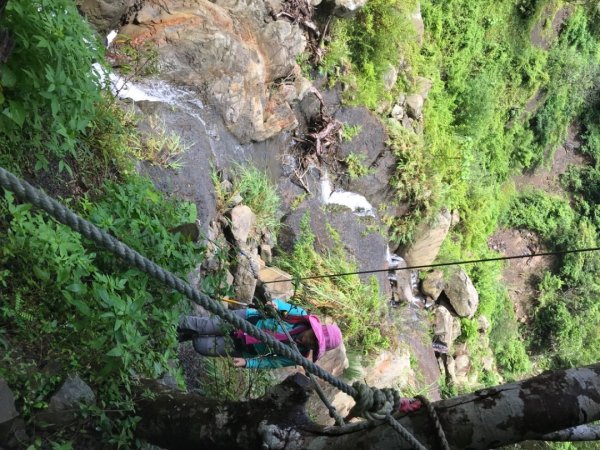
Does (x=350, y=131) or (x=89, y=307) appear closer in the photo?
(x=89, y=307)

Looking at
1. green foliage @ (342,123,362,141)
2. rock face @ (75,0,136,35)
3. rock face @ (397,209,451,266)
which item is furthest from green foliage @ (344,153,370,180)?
rock face @ (75,0,136,35)

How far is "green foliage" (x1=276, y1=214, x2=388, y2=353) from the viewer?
6.76m

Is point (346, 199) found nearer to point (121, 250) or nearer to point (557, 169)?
point (121, 250)

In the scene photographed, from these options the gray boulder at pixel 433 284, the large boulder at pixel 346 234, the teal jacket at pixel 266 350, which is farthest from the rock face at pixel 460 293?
the teal jacket at pixel 266 350

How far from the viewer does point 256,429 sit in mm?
2598

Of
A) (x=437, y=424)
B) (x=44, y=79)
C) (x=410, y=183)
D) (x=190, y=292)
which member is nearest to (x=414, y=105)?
(x=410, y=183)

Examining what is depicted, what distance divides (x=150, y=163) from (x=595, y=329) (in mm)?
12412

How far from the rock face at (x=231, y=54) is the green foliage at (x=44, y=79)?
242 cm

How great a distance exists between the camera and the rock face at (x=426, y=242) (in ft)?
30.4

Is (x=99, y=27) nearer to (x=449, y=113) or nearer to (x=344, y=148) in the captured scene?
(x=344, y=148)

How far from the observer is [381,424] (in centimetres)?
226

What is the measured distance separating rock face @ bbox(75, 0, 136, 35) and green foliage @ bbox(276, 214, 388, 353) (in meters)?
3.28

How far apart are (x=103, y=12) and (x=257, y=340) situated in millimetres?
3595

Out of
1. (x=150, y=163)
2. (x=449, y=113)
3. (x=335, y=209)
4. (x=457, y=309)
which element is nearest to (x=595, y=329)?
(x=457, y=309)
